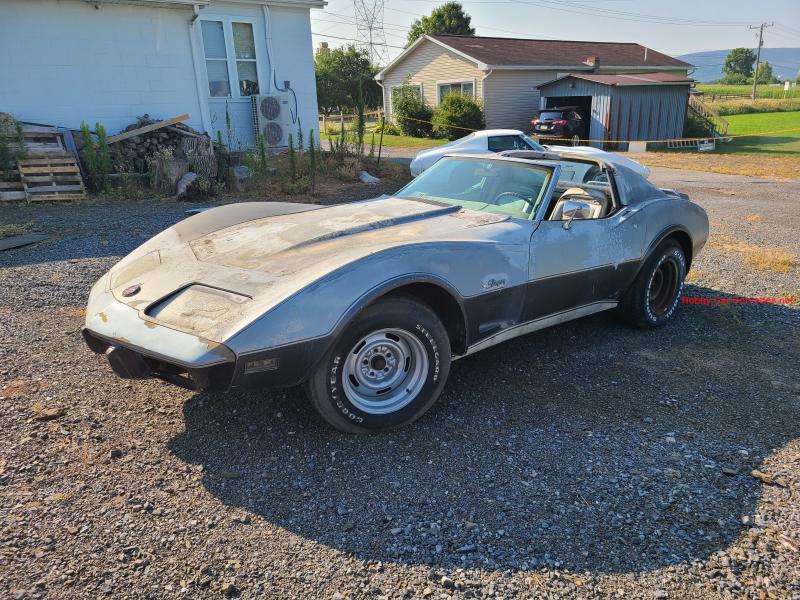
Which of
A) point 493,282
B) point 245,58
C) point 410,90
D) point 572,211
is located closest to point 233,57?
point 245,58

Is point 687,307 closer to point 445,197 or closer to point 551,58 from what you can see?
point 445,197

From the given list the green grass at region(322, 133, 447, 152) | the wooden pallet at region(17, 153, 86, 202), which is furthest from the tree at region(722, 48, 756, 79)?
the wooden pallet at region(17, 153, 86, 202)

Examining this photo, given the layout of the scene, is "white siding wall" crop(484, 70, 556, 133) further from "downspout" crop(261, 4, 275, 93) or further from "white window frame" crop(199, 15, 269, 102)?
"white window frame" crop(199, 15, 269, 102)

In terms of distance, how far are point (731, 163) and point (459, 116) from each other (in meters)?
11.6

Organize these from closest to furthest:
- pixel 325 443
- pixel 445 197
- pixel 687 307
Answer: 1. pixel 325 443
2. pixel 445 197
3. pixel 687 307

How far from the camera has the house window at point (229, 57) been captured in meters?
14.3

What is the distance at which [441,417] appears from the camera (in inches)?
136

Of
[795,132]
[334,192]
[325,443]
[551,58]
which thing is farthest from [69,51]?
[795,132]

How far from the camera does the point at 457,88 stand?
29.3 metres

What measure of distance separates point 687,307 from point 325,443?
157 inches

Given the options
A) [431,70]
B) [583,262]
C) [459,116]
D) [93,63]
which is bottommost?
[583,262]

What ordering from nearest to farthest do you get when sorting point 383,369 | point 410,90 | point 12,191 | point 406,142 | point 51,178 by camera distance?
point 383,369
point 12,191
point 51,178
point 406,142
point 410,90

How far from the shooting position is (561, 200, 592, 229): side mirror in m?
3.93

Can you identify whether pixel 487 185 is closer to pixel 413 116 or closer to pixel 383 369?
pixel 383 369
